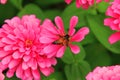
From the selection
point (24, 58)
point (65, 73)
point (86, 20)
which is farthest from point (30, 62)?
point (86, 20)

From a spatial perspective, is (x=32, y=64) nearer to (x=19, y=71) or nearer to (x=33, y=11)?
(x=19, y=71)

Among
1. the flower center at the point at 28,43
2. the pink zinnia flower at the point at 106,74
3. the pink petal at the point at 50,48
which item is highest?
the flower center at the point at 28,43

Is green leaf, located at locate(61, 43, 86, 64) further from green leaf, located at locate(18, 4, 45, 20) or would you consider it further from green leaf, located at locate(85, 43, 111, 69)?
green leaf, located at locate(18, 4, 45, 20)

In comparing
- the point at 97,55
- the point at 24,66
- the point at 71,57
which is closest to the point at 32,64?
the point at 24,66

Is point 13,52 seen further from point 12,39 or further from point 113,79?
point 113,79

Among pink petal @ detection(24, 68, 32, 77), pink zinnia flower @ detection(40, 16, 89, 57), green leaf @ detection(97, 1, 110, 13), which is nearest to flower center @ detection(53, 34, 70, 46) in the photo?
pink zinnia flower @ detection(40, 16, 89, 57)

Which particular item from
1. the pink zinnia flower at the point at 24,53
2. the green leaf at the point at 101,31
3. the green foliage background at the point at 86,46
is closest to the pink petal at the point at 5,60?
the pink zinnia flower at the point at 24,53

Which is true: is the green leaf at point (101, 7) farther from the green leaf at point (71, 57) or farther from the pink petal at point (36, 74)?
the pink petal at point (36, 74)
